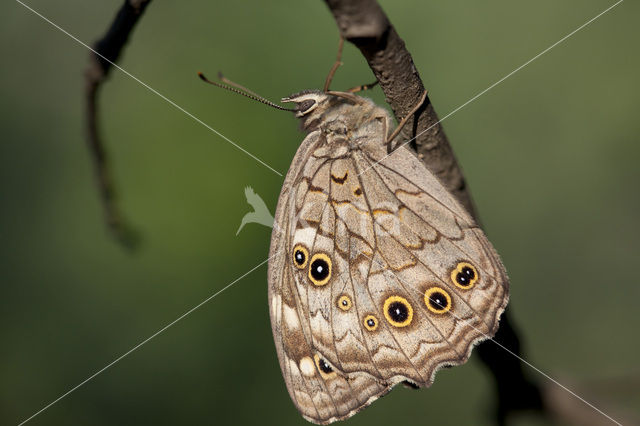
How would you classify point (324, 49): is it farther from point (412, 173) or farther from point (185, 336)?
point (185, 336)

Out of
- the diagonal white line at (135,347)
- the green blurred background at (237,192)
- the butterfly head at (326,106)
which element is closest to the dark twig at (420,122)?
the butterfly head at (326,106)

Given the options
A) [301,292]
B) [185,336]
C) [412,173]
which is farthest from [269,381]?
[412,173]

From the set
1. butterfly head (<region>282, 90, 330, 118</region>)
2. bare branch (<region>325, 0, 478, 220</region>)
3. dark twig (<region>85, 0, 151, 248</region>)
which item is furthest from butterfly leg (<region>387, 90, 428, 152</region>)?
dark twig (<region>85, 0, 151, 248</region>)

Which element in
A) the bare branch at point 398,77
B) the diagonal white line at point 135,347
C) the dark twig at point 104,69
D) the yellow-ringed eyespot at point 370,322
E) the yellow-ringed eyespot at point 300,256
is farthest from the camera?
the diagonal white line at point 135,347

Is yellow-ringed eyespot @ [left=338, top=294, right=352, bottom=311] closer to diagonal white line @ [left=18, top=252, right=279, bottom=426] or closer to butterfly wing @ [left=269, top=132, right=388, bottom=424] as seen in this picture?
butterfly wing @ [left=269, top=132, right=388, bottom=424]

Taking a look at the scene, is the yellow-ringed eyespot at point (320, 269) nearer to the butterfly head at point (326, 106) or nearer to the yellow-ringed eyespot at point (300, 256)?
the yellow-ringed eyespot at point (300, 256)

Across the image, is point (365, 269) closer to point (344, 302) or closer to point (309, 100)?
point (344, 302)

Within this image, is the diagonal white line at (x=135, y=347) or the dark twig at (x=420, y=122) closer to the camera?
the dark twig at (x=420, y=122)
